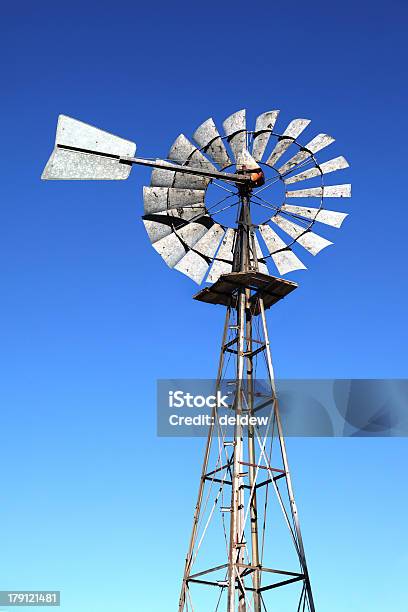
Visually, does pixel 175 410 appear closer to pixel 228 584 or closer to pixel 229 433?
pixel 229 433

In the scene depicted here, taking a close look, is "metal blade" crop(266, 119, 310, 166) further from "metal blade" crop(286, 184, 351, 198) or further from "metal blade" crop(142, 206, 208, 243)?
"metal blade" crop(142, 206, 208, 243)

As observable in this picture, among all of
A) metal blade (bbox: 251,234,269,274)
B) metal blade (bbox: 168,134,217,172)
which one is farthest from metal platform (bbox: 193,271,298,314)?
metal blade (bbox: 168,134,217,172)

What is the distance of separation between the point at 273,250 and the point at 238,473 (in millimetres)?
6100

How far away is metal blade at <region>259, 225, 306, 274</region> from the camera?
22.1 meters

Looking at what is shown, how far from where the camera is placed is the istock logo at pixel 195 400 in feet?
69.5

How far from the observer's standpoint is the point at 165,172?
21.7 meters

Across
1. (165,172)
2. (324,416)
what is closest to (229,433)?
(324,416)

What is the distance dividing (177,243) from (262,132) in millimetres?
3774

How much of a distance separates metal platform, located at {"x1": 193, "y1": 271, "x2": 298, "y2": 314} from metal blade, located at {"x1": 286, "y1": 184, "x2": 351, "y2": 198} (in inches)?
102

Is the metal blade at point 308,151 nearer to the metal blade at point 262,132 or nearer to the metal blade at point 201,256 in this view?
the metal blade at point 262,132

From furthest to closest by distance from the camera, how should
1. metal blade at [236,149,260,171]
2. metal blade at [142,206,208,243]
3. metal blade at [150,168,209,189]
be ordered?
metal blade at [236,149,260,171] → metal blade at [142,206,208,243] → metal blade at [150,168,209,189]

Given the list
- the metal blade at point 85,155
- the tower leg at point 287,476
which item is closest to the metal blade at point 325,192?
the tower leg at point 287,476
